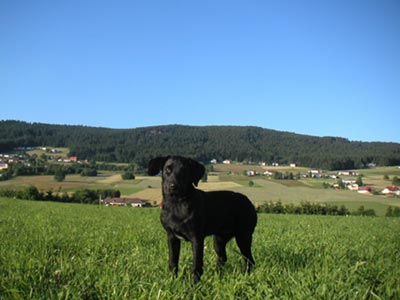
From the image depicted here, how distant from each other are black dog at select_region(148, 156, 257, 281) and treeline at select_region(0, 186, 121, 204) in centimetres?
5156

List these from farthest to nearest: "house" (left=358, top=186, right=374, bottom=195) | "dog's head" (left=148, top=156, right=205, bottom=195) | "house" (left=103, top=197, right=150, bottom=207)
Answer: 1. "house" (left=358, top=186, right=374, bottom=195)
2. "house" (left=103, top=197, right=150, bottom=207)
3. "dog's head" (left=148, top=156, right=205, bottom=195)

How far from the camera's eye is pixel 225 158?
108 m

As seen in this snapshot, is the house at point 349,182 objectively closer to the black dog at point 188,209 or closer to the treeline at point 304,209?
the treeline at point 304,209

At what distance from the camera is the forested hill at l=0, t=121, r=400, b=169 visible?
103744mm

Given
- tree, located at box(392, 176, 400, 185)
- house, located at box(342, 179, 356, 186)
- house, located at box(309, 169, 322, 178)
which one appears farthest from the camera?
house, located at box(309, 169, 322, 178)

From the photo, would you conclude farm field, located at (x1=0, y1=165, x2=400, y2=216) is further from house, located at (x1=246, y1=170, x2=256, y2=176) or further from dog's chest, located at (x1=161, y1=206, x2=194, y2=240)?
dog's chest, located at (x1=161, y1=206, x2=194, y2=240)

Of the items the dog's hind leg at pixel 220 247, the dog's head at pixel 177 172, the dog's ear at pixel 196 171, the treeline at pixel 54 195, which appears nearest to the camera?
the dog's head at pixel 177 172

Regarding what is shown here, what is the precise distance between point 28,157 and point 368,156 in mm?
93518

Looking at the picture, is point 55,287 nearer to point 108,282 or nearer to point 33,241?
point 108,282

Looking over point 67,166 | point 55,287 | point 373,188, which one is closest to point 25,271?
point 55,287

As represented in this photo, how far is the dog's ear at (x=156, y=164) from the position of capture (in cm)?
516

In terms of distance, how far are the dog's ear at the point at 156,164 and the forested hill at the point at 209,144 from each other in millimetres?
91531

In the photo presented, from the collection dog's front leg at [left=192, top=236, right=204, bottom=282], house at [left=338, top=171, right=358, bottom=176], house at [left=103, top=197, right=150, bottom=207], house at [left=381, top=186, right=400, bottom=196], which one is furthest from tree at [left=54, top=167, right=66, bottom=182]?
dog's front leg at [left=192, top=236, right=204, bottom=282]

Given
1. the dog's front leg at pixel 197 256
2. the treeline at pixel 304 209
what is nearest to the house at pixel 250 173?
the treeline at pixel 304 209
